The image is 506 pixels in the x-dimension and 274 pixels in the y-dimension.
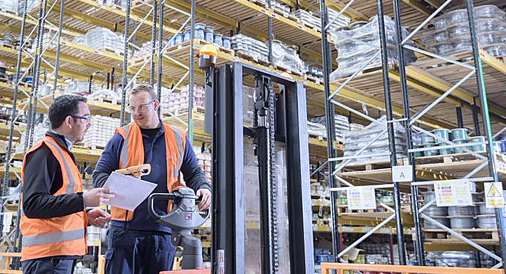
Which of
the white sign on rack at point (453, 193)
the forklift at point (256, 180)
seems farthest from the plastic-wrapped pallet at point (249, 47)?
the forklift at point (256, 180)

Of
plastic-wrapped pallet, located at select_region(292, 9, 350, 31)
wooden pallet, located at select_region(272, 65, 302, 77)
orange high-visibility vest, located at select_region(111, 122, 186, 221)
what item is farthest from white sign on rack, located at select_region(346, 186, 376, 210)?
plastic-wrapped pallet, located at select_region(292, 9, 350, 31)

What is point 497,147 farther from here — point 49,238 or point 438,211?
point 49,238

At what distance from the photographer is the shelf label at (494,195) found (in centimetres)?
450

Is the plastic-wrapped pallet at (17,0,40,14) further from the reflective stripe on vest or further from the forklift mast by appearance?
the forklift mast

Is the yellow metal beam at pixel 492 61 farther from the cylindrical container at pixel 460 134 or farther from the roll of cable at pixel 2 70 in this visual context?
the roll of cable at pixel 2 70

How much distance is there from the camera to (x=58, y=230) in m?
3.00

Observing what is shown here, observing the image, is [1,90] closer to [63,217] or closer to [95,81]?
[95,81]

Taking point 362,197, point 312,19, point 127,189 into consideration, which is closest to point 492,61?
point 362,197

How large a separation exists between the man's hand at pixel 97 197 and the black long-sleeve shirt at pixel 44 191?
0.03 meters

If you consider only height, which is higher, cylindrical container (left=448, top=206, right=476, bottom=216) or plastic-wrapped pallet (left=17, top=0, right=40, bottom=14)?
plastic-wrapped pallet (left=17, top=0, right=40, bottom=14)

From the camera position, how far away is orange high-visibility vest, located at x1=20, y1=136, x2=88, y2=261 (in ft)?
9.69

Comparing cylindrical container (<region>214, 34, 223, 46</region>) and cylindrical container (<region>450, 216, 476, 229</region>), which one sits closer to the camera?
cylindrical container (<region>450, 216, 476, 229</region>)

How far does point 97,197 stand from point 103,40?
765 centimetres

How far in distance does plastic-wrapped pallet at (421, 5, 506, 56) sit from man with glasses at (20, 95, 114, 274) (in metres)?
5.07
